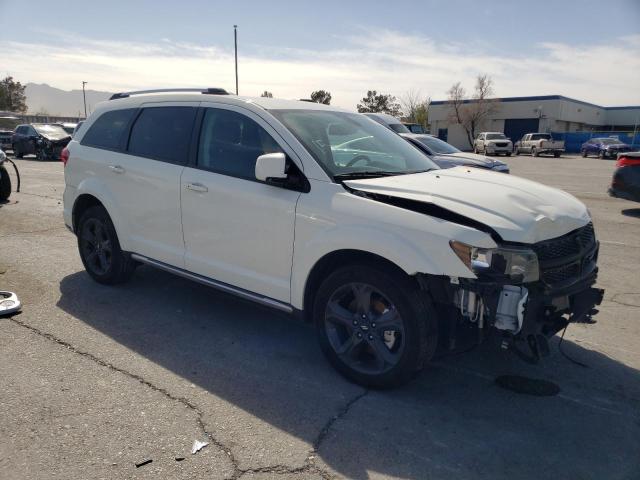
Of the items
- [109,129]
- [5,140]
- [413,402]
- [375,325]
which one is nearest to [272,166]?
[375,325]

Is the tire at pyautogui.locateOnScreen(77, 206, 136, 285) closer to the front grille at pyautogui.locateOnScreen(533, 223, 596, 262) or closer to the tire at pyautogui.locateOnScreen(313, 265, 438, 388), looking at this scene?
the tire at pyautogui.locateOnScreen(313, 265, 438, 388)

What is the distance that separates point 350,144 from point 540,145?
4135 centimetres

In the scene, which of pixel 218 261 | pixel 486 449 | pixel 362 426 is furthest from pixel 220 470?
pixel 218 261

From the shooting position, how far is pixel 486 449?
2.95 m

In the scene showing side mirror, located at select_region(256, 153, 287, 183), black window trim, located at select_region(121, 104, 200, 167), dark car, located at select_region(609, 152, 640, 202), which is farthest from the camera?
dark car, located at select_region(609, 152, 640, 202)

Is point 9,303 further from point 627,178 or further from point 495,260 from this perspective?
point 627,178

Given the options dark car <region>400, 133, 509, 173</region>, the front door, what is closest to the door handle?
the front door

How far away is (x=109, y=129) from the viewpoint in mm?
5441

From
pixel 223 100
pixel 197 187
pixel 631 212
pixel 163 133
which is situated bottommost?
pixel 631 212

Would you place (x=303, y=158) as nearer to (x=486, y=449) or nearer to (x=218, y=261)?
(x=218, y=261)

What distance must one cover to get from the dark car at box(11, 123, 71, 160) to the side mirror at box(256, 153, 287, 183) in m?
22.3

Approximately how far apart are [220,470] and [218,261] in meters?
1.88

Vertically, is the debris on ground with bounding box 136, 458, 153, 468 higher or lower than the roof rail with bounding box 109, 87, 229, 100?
lower

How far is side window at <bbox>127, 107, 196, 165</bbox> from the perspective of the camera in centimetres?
463
